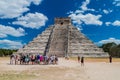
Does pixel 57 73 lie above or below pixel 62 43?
below

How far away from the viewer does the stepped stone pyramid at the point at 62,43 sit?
6850 centimetres

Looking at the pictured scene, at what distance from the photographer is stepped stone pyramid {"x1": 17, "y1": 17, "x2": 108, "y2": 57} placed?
68.5 m

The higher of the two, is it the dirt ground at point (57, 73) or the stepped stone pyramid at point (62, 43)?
the stepped stone pyramid at point (62, 43)

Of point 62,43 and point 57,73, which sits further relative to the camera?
point 62,43

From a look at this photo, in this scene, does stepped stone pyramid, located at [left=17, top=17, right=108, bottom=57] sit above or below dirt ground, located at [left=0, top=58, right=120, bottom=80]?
above

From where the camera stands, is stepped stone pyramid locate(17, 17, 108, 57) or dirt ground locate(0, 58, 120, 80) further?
stepped stone pyramid locate(17, 17, 108, 57)

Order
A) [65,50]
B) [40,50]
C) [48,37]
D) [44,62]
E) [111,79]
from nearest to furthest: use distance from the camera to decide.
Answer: [111,79] → [44,62] → [65,50] → [40,50] → [48,37]

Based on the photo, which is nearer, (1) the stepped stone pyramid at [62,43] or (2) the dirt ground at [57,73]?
(2) the dirt ground at [57,73]

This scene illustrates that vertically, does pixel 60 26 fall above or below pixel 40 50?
above

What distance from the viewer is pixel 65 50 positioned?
6850 centimetres

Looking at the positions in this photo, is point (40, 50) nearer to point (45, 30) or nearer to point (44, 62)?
point (45, 30)

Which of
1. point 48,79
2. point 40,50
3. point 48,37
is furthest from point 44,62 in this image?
point 48,37

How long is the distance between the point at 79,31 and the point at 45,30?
10313 mm

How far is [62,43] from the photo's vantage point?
73.7 m
